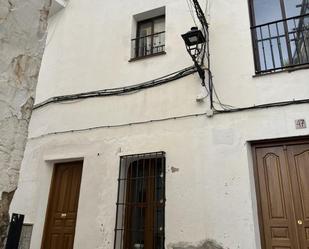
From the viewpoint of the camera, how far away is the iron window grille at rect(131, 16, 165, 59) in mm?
5504

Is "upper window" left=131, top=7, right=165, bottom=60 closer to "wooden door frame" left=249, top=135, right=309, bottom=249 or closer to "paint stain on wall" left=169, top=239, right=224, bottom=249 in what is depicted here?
"wooden door frame" left=249, top=135, right=309, bottom=249

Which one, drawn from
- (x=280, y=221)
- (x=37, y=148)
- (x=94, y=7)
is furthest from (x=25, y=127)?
(x=94, y=7)

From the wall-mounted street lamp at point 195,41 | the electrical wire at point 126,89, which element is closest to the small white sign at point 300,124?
the wall-mounted street lamp at point 195,41

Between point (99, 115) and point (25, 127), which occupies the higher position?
point (99, 115)

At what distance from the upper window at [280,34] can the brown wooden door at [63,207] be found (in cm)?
352

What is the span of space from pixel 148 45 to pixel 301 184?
11.3 feet

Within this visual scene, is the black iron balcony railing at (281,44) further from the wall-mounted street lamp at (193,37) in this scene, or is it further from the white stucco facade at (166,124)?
the wall-mounted street lamp at (193,37)

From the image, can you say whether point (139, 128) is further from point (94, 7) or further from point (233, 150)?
point (94, 7)

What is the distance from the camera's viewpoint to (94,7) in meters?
6.32

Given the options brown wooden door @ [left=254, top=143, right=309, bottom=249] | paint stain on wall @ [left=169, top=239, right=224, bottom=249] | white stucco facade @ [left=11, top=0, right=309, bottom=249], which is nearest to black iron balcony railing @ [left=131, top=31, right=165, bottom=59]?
white stucco facade @ [left=11, top=0, right=309, bottom=249]

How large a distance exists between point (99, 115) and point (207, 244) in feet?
9.00

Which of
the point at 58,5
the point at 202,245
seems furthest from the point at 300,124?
the point at 58,5

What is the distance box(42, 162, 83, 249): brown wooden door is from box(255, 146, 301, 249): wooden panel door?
297 cm

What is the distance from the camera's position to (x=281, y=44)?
4.50m
